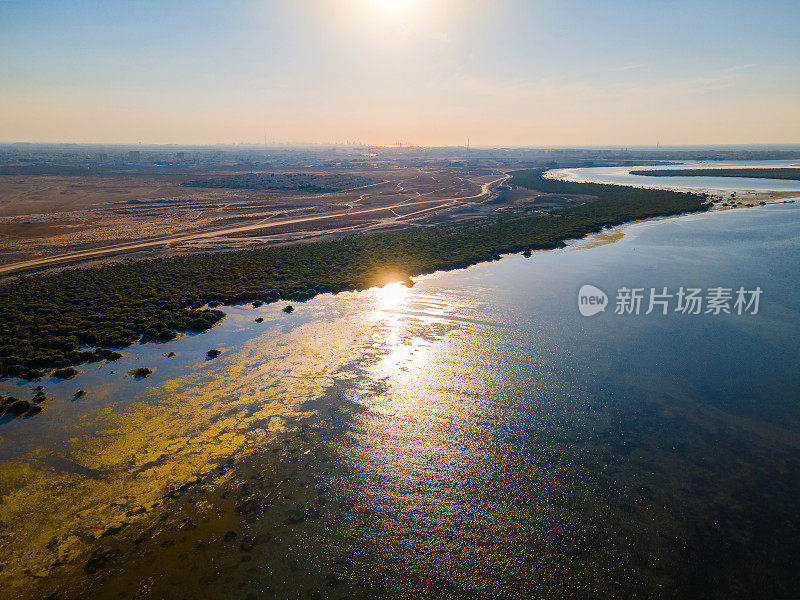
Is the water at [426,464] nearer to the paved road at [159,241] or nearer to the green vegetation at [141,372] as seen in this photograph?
the green vegetation at [141,372]

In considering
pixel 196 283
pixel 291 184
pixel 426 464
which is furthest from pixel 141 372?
pixel 291 184

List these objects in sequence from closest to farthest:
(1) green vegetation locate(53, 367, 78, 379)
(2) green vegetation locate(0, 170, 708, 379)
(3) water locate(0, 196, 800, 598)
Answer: (3) water locate(0, 196, 800, 598) < (1) green vegetation locate(53, 367, 78, 379) < (2) green vegetation locate(0, 170, 708, 379)

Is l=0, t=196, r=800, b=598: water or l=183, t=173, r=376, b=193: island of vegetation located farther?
l=183, t=173, r=376, b=193: island of vegetation

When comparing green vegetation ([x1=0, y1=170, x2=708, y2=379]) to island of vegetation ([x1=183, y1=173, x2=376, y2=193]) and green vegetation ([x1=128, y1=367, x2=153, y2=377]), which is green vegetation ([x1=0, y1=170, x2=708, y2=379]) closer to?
green vegetation ([x1=128, y1=367, x2=153, y2=377])

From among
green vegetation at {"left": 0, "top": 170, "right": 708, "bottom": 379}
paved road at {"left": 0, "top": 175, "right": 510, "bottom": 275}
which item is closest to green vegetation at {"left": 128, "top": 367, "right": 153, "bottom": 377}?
green vegetation at {"left": 0, "top": 170, "right": 708, "bottom": 379}

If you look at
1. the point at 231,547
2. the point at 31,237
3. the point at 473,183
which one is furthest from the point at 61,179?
the point at 231,547

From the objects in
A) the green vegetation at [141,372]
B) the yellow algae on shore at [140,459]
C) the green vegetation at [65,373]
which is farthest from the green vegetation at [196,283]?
the yellow algae on shore at [140,459]

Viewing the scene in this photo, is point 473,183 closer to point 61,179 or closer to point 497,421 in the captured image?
point 497,421
